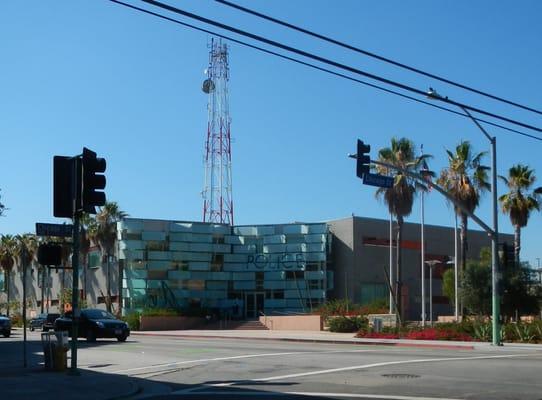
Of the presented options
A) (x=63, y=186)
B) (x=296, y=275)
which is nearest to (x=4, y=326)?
(x=296, y=275)

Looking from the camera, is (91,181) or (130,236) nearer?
(91,181)

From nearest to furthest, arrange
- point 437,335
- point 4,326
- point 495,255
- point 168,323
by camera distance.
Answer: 1. point 495,255
2. point 437,335
3. point 4,326
4. point 168,323

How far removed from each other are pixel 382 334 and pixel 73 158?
24.7 metres

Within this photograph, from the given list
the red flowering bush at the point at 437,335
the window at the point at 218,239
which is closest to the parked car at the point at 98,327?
the red flowering bush at the point at 437,335

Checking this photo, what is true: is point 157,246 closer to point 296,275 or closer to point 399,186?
point 296,275

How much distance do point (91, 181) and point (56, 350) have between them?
4648 millimetres

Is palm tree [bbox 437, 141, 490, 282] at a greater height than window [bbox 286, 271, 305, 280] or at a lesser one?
greater

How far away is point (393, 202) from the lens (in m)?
48.2

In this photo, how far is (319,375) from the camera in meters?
16.6

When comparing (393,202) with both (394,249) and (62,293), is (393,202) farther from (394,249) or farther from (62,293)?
(62,293)

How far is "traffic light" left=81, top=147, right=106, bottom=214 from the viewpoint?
50.7 ft

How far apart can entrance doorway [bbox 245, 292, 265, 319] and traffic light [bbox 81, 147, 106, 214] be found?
47.0m

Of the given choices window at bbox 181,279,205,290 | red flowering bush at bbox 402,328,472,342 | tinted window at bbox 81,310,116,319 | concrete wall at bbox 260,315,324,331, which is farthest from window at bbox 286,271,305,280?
tinted window at bbox 81,310,116,319

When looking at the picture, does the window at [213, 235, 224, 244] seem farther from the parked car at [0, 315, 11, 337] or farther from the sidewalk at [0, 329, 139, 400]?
the sidewalk at [0, 329, 139, 400]
